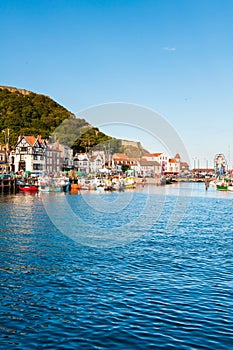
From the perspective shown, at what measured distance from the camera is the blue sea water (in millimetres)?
11945

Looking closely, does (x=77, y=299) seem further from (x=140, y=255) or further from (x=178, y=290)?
(x=140, y=255)

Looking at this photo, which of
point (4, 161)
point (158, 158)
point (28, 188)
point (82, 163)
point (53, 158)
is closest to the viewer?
point (28, 188)

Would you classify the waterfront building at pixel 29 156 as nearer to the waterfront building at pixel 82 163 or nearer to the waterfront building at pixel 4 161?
the waterfront building at pixel 4 161

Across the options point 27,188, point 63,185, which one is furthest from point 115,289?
point 63,185

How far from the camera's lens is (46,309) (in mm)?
13914

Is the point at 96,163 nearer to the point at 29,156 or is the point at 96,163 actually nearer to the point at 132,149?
the point at 29,156

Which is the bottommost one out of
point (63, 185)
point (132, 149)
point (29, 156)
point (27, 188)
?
point (27, 188)

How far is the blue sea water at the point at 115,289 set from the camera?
1195cm

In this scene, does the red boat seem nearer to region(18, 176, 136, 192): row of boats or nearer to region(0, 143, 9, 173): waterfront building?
region(18, 176, 136, 192): row of boats

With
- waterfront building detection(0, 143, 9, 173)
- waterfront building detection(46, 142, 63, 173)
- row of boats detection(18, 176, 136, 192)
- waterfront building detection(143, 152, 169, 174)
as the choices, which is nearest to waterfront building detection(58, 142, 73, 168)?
waterfront building detection(46, 142, 63, 173)

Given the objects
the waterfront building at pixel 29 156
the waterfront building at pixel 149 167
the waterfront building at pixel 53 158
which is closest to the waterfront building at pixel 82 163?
the waterfront building at pixel 53 158

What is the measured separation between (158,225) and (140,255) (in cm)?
1459

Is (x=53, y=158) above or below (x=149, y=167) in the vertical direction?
above

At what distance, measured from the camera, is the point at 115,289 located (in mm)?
16266
